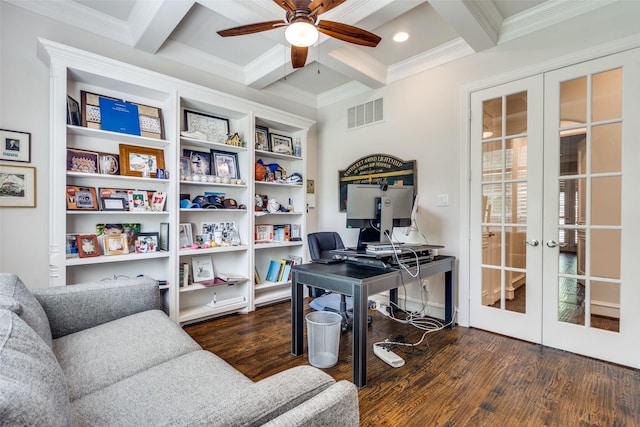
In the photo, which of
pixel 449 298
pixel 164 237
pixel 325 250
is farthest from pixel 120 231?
pixel 449 298

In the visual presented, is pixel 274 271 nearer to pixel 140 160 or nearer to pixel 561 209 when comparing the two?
pixel 140 160

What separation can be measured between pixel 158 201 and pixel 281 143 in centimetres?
167

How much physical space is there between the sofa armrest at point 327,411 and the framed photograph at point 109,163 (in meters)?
2.76

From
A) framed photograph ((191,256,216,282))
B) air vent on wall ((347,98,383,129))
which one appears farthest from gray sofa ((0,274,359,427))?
air vent on wall ((347,98,383,129))

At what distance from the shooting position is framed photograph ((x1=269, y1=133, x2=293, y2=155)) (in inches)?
148

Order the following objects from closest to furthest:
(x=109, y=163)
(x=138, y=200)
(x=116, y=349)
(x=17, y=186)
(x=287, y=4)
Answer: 1. (x=116, y=349)
2. (x=287, y=4)
3. (x=17, y=186)
4. (x=109, y=163)
5. (x=138, y=200)

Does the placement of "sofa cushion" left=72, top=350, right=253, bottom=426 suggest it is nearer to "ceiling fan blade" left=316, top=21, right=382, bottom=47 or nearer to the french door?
"ceiling fan blade" left=316, top=21, right=382, bottom=47

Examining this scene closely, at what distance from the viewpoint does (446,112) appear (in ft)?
10.2

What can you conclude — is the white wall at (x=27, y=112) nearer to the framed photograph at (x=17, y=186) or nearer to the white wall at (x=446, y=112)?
the framed photograph at (x=17, y=186)

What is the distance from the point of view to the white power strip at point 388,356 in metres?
2.19

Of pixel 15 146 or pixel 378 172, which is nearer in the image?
pixel 15 146

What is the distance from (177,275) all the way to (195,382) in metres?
1.81

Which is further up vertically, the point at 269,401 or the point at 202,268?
the point at 269,401

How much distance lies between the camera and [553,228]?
248 cm
